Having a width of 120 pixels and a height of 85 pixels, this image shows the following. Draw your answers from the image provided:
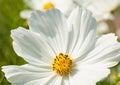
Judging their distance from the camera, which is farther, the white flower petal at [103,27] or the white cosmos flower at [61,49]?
the white flower petal at [103,27]

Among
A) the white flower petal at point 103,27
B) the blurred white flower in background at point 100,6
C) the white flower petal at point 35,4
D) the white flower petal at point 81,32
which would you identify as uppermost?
the white flower petal at point 35,4

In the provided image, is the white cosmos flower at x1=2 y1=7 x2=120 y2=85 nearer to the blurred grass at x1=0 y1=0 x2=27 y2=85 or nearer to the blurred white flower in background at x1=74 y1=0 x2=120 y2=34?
the blurred white flower in background at x1=74 y1=0 x2=120 y2=34

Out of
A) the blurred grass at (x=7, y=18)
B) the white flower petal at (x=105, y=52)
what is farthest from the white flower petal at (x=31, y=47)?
the blurred grass at (x=7, y=18)

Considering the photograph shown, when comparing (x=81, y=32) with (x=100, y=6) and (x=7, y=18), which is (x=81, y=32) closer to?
(x=100, y=6)

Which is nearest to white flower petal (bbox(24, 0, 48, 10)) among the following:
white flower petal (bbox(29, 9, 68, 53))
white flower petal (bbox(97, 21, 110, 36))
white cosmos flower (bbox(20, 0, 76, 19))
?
white cosmos flower (bbox(20, 0, 76, 19))

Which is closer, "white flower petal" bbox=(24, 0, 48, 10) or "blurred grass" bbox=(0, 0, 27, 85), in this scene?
"blurred grass" bbox=(0, 0, 27, 85)

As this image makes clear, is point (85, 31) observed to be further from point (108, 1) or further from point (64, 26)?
point (108, 1)

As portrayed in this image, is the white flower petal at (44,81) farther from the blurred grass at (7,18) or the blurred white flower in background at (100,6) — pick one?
the blurred grass at (7,18)
